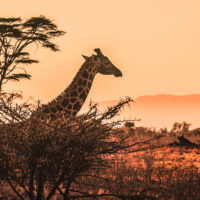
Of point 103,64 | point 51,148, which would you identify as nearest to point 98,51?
point 103,64

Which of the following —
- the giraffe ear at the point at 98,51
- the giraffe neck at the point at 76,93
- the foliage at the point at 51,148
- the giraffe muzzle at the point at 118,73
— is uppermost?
the giraffe ear at the point at 98,51

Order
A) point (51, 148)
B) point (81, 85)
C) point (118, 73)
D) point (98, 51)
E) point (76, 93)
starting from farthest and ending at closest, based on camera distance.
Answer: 1. point (118, 73)
2. point (98, 51)
3. point (81, 85)
4. point (76, 93)
5. point (51, 148)

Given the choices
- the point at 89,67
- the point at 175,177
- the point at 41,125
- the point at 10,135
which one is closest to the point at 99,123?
the point at 41,125

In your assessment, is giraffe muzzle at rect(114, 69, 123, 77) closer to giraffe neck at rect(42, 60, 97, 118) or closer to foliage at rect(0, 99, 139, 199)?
giraffe neck at rect(42, 60, 97, 118)

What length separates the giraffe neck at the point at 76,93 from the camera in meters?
13.6

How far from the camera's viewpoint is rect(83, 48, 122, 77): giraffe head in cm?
1588

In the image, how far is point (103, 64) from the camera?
1628 centimetres

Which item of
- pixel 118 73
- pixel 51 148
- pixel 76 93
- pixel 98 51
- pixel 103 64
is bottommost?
pixel 51 148

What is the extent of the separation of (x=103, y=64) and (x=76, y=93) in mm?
2401

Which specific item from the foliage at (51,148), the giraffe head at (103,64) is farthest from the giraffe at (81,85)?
the foliage at (51,148)

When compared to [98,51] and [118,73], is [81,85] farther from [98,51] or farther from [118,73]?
[118,73]

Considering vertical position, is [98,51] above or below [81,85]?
above


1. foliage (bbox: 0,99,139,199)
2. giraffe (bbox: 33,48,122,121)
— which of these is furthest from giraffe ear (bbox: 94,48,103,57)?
foliage (bbox: 0,99,139,199)

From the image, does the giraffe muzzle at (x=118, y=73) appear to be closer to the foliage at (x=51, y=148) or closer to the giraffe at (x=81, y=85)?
the giraffe at (x=81, y=85)
